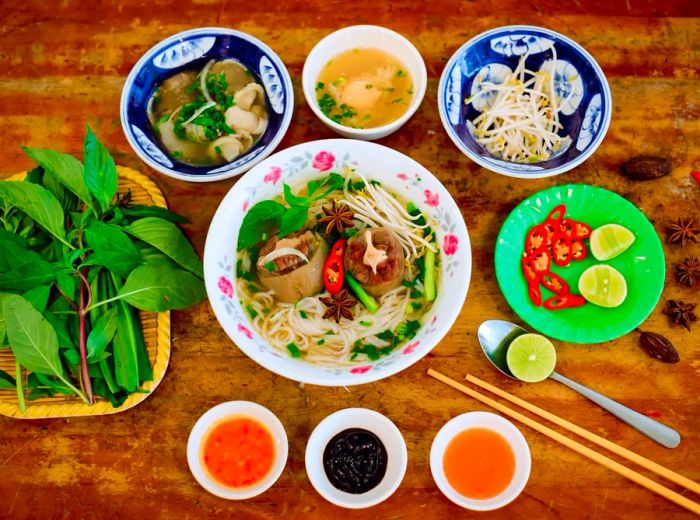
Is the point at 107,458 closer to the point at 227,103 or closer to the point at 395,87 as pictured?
the point at 227,103

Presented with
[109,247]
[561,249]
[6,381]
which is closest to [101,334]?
[109,247]

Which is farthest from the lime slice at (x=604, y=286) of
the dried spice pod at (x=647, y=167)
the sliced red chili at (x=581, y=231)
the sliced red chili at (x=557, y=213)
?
the dried spice pod at (x=647, y=167)

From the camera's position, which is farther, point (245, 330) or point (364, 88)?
point (364, 88)

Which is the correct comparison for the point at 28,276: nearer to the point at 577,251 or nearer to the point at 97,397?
the point at 97,397

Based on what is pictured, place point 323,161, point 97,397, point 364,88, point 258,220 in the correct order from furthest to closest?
point 364,88, point 97,397, point 323,161, point 258,220

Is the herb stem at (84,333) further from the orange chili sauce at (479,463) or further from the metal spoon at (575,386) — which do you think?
the metal spoon at (575,386)

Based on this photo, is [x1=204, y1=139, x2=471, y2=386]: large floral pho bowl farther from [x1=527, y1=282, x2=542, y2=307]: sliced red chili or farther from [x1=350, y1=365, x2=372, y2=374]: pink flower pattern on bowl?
[x1=527, y1=282, x2=542, y2=307]: sliced red chili

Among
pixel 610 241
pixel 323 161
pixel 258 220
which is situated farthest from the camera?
pixel 610 241

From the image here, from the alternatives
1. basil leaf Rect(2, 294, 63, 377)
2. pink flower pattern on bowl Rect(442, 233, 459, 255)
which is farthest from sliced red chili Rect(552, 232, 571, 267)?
basil leaf Rect(2, 294, 63, 377)
